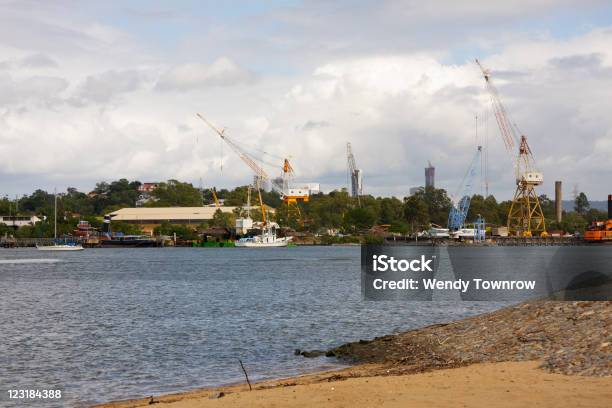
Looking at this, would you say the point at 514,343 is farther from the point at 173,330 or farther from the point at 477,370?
the point at 173,330

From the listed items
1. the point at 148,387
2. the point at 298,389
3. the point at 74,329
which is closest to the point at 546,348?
the point at 298,389

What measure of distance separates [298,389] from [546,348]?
7160mm

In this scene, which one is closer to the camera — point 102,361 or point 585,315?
point 585,315

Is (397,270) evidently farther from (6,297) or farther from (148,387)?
(6,297)

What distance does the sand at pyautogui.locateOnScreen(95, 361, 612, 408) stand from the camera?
19438 mm

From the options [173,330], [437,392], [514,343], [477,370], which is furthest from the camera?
[173,330]

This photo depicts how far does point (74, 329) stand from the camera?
45.1 m

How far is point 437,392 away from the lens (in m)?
20.8

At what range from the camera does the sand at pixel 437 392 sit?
19.4 meters

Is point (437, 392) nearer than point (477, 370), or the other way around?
point (437, 392)

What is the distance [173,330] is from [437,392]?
996 inches

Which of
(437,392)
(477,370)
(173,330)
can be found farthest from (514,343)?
(173,330)

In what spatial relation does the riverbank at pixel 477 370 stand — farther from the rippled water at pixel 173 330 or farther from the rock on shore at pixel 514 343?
the rippled water at pixel 173 330

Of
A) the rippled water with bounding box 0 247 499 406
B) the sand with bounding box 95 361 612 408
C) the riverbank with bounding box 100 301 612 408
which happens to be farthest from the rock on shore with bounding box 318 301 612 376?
the rippled water with bounding box 0 247 499 406
